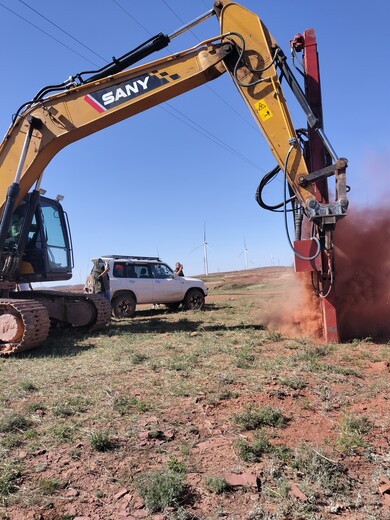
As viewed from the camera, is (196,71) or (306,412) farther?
(196,71)

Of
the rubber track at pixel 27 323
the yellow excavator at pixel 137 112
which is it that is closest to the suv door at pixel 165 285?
the yellow excavator at pixel 137 112

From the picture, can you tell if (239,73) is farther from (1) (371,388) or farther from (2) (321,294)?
(1) (371,388)

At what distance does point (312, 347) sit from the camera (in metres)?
7.51

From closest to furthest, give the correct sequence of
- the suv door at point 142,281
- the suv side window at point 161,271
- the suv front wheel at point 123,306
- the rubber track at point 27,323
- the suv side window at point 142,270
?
the rubber track at point 27,323 → the suv front wheel at point 123,306 → the suv door at point 142,281 → the suv side window at point 142,270 → the suv side window at point 161,271

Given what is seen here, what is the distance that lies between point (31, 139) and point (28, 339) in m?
4.30

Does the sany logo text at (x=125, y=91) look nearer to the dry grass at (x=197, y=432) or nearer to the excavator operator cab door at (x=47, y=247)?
the excavator operator cab door at (x=47, y=247)

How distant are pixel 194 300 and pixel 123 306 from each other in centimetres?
319

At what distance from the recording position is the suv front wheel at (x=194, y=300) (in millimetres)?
16812

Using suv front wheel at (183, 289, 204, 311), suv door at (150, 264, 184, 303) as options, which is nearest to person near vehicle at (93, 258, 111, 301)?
suv door at (150, 264, 184, 303)

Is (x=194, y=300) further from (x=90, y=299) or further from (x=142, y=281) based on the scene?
(x=90, y=299)

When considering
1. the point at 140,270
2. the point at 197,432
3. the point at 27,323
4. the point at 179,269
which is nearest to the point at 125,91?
the point at 27,323

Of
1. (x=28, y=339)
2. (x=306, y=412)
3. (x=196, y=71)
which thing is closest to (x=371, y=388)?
(x=306, y=412)

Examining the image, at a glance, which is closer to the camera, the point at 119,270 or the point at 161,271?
the point at 119,270

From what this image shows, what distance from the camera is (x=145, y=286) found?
51.0 feet
